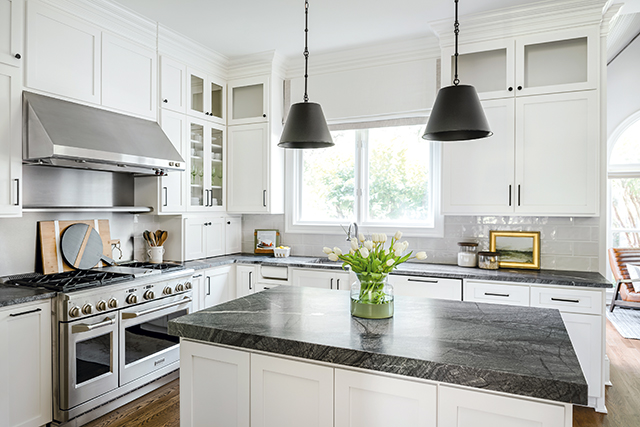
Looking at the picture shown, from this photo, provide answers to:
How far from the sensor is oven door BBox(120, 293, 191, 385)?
2883 mm

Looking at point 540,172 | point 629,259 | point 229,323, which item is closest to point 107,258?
point 229,323

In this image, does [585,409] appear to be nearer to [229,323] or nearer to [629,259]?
[229,323]

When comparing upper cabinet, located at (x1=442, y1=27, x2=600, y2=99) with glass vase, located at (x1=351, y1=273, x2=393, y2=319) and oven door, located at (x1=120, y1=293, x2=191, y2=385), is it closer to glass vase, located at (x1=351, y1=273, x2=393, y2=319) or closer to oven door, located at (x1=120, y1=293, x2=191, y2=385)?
glass vase, located at (x1=351, y1=273, x2=393, y2=319)

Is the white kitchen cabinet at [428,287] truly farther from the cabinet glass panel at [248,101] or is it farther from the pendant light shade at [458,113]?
the cabinet glass panel at [248,101]

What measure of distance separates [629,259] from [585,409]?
3.21 m

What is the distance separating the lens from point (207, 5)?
123 inches

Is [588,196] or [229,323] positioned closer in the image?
[229,323]

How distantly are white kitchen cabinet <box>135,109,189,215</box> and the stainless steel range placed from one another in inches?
23.0

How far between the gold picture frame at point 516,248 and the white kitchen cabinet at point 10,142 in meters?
3.58

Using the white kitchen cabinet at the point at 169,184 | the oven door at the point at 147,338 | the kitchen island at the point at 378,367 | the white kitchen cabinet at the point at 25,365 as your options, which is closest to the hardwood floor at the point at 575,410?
the oven door at the point at 147,338

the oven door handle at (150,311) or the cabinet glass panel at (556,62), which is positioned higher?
the cabinet glass panel at (556,62)

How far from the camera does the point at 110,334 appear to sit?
2.78 m

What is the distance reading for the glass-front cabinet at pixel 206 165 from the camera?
13.0 ft

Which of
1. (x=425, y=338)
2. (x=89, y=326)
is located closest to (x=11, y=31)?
(x=89, y=326)
